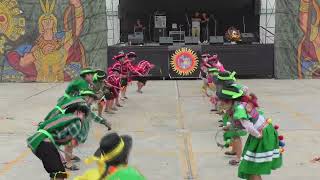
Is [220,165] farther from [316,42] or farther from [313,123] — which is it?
[316,42]

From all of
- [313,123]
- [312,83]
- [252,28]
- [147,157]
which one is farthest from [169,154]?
[252,28]

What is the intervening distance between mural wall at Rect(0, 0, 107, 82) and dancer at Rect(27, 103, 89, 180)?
51.1 feet

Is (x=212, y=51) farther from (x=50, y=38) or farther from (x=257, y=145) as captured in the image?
(x=257, y=145)

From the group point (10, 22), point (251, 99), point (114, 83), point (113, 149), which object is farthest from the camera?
point (10, 22)

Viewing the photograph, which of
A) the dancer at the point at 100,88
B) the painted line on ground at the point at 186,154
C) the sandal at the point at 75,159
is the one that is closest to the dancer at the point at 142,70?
the dancer at the point at 100,88

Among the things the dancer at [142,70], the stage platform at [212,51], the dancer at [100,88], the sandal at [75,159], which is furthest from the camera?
the stage platform at [212,51]

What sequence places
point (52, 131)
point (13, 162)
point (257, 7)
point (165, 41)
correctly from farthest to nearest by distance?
point (257, 7) < point (165, 41) < point (13, 162) < point (52, 131)

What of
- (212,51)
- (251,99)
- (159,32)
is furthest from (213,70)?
(159,32)

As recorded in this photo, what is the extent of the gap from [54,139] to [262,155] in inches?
87.7

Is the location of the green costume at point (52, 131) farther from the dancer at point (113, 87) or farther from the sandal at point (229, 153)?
the dancer at point (113, 87)

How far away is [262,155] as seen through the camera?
566 centimetres

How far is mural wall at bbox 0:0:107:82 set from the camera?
20969 millimetres

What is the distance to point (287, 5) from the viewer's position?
822 inches

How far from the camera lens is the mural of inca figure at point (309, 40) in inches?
817
